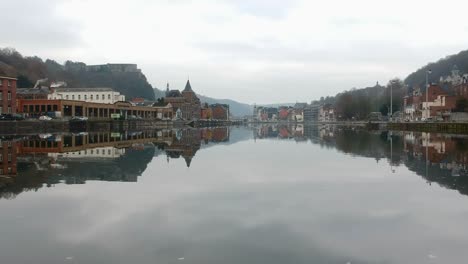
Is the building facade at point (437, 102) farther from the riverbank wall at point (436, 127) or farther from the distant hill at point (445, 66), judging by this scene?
the distant hill at point (445, 66)

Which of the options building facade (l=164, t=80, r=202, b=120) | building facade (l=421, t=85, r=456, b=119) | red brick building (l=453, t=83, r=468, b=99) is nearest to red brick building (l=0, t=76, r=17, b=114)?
building facade (l=421, t=85, r=456, b=119)

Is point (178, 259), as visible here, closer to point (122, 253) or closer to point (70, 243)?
point (122, 253)

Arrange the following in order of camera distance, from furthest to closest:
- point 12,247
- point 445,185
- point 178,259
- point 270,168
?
1. point 270,168
2. point 445,185
3. point 12,247
4. point 178,259

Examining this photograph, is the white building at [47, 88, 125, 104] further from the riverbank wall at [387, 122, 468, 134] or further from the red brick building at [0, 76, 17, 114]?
the riverbank wall at [387, 122, 468, 134]

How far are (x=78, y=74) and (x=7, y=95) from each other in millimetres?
110223

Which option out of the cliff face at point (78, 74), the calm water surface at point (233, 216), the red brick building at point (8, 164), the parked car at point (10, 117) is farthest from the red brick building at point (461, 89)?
the cliff face at point (78, 74)

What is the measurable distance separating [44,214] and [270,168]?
11.6 meters

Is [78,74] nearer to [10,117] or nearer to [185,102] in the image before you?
[185,102]

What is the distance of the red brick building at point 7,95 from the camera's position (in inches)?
2427

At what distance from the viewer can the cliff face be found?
11900 centimetres

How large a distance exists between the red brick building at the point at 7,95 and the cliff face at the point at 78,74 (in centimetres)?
4139

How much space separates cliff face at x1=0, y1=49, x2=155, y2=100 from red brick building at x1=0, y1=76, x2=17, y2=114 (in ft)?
136

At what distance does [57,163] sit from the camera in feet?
70.9

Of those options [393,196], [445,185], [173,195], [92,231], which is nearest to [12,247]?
[92,231]
